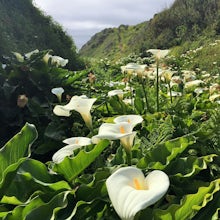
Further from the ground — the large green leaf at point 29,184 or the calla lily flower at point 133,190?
the calla lily flower at point 133,190

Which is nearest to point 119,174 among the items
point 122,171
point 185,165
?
point 122,171

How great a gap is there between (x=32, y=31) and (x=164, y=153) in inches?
295

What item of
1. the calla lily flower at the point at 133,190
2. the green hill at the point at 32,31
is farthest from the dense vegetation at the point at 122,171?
the green hill at the point at 32,31

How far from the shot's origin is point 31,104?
324 cm

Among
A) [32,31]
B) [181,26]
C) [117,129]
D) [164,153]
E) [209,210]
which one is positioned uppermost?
[181,26]

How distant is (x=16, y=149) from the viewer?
1715 millimetres

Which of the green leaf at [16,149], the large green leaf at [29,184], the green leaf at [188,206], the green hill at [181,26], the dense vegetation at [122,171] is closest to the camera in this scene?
the dense vegetation at [122,171]

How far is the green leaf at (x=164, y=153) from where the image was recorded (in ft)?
5.24

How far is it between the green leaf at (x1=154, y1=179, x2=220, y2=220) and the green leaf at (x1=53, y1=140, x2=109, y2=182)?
1.19 ft

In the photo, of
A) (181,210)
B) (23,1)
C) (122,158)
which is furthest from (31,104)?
(23,1)

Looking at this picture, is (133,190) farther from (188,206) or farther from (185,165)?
(185,165)

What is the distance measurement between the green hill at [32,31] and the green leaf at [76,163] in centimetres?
570

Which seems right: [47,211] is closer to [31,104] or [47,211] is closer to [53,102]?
[31,104]

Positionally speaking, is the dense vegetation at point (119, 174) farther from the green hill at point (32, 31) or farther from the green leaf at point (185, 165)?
the green hill at point (32, 31)
